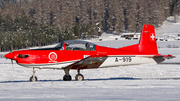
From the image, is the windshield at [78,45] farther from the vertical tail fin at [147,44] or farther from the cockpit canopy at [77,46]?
the vertical tail fin at [147,44]

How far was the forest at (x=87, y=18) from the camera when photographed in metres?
109

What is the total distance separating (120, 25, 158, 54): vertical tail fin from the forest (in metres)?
85.5

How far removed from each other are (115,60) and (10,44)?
258 feet

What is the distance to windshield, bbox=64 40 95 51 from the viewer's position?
39.3ft

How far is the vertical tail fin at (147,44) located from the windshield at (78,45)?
2258 mm

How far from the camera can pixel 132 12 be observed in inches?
5408

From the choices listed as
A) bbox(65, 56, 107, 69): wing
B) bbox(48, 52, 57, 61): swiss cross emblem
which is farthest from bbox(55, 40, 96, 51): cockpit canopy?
bbox(65, 56, 107, 69): wing

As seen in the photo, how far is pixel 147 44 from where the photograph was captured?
44.3ft

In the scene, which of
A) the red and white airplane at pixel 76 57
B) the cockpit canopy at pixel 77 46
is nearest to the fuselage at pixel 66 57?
the red and white airplane at pixel 76 57

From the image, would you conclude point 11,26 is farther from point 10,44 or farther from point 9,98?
point 9,98

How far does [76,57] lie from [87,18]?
12205 centimetres

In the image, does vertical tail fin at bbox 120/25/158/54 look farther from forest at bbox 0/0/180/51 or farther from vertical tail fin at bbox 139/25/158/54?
forest at bbox 0/0/180/51

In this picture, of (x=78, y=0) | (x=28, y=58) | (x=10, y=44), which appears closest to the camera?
(x=28, y=58)

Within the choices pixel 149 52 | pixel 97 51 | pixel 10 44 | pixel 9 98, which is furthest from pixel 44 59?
pixel 10 44
